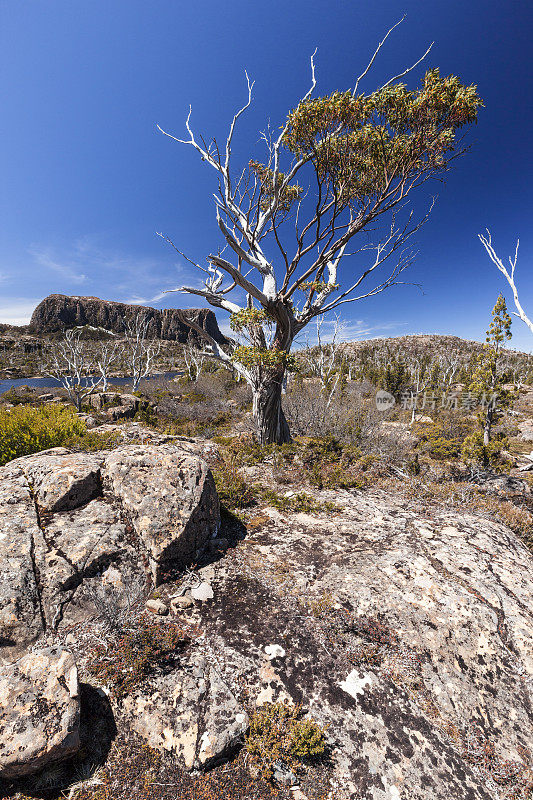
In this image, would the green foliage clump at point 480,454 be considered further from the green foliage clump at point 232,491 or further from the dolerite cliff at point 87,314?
the dolerite cliff at point 87,314

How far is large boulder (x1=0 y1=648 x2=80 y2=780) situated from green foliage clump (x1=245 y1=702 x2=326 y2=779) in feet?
4.73

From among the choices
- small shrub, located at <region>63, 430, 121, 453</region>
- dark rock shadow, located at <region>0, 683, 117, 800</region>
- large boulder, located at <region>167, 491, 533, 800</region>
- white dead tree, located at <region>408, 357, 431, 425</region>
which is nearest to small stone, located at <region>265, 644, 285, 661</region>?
large boulder, located at <region>167, 491, 533, 800</region>

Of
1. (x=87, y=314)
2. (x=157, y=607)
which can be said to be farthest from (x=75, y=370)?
(x=87, y=314)

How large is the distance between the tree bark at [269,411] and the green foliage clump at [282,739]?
7297mm

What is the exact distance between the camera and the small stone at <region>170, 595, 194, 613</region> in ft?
11.6

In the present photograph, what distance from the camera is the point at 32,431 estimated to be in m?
5.92

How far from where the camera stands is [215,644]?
10.4ft

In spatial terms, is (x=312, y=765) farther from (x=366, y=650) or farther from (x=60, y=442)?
(x=60, y=442)

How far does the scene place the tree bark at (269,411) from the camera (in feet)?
31.3

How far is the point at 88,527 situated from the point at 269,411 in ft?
21.3

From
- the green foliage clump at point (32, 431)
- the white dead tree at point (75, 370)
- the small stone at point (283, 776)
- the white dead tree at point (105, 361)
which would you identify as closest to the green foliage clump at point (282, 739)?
the small stone at point (283, 776)

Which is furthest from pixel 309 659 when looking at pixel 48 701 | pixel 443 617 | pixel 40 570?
pixel 40 570

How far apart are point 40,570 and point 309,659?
3214mm

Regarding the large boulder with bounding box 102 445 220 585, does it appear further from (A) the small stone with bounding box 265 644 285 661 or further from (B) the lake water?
(B) the lake water
